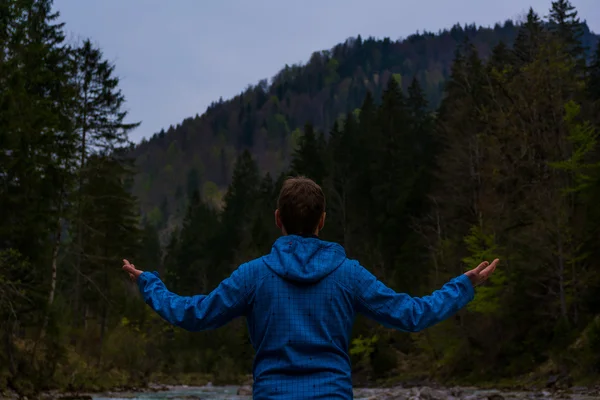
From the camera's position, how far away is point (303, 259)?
3146 mm

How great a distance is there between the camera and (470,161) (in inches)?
1699

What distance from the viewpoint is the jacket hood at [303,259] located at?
3115 millimetres

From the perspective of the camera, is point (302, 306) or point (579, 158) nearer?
point (302, 306)

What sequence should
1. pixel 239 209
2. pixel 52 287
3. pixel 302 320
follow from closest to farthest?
pixel 302 320 → pixel 52 287 → pixel 239 209

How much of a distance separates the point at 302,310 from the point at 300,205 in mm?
412

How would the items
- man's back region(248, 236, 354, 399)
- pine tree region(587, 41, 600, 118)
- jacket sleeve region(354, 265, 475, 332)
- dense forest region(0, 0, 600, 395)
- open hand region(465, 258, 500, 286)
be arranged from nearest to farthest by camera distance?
man's back region(248, 236, 354, 399) < jacket sleeve region(354, 265, 475, 332) < open hand region(465, 258, 500, 286) < dense forest region(0, 0, 600, 395) < pine tree region(587, 41, 600, 118)

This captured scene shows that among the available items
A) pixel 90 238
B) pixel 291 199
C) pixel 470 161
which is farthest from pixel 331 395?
pixel 470 161

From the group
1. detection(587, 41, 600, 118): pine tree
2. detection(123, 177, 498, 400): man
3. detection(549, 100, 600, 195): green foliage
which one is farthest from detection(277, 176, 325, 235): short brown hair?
detection(587, 41, 600, 118): pine tree

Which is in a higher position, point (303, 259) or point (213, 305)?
point (303, 259)

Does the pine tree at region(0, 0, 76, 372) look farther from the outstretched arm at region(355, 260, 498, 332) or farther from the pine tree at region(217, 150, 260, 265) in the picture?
the pine tree at region(217, 150, 260, 265)

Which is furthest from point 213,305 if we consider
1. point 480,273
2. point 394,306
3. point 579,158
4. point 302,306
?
point 579,158

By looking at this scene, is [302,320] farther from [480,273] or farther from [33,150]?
[33,150]

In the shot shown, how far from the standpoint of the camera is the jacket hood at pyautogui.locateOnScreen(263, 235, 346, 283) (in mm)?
3115

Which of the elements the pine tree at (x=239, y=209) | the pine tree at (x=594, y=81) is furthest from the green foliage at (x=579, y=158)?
the pine tree at (x=239, y=209)
